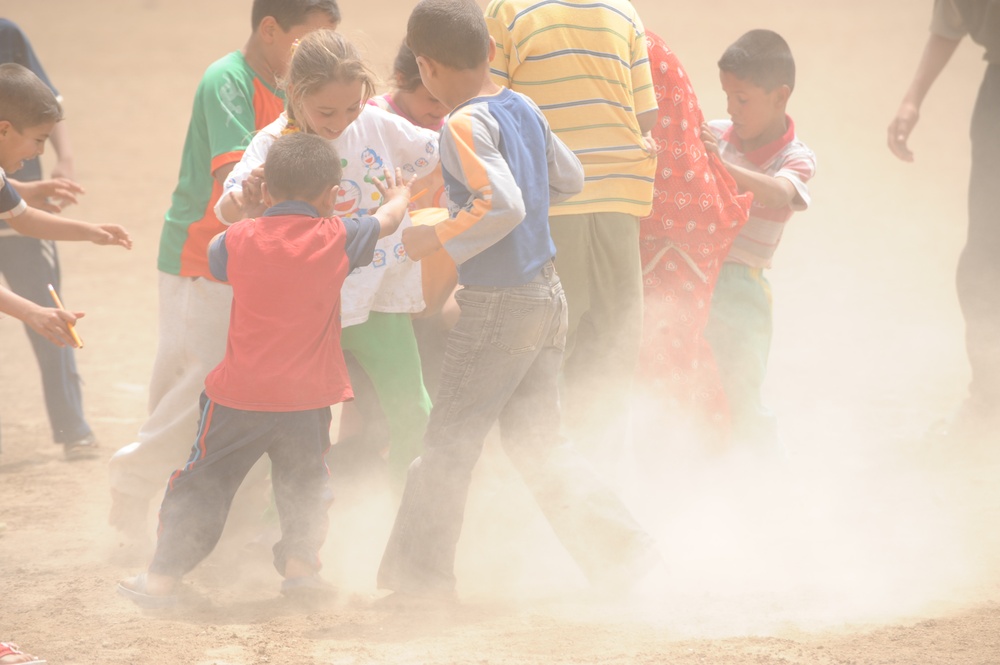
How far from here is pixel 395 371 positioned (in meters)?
4.19

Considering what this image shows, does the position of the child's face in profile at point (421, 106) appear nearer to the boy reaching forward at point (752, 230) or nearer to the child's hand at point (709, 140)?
the child's hand at point (709, 140)

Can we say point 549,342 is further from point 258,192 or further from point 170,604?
point 170,604

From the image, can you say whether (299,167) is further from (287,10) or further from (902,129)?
(902,129)

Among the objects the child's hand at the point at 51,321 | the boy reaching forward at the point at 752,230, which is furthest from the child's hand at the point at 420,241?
the boy reaching forward at the point at 752,230

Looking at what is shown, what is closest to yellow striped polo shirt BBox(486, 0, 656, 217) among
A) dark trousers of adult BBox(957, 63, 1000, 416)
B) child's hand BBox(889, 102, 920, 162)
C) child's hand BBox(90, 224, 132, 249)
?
child's hand BBox(90, 224, 132, 249)

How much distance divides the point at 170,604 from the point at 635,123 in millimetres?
2253

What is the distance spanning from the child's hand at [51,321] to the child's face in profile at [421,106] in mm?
1423

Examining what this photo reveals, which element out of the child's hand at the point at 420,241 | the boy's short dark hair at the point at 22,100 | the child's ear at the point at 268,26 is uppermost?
the child's ear at the point at 268,26

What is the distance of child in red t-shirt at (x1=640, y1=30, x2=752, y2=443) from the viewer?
4.57 meters

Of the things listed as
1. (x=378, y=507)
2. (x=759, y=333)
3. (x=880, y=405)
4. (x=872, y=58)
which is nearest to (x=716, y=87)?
(x=872, y=58)

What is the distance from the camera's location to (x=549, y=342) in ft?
12.7

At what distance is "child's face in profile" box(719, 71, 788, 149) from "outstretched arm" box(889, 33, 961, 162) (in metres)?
1.29

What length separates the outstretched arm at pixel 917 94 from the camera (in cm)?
608

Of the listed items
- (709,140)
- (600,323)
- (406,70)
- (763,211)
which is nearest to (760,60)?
(709,140)
